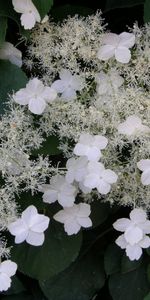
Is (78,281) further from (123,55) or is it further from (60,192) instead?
(123,55)

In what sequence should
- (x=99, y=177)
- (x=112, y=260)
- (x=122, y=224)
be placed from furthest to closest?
1. (x=112, y=260)
2. (x=122, y=224)
3. (x=99, y=177)

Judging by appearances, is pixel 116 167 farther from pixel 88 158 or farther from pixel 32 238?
pixel 32 238

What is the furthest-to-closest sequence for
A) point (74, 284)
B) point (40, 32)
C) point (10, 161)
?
point (74, 284)
point (40, 32)
point (10, 161)

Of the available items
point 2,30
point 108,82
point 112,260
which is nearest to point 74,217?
point 112,260

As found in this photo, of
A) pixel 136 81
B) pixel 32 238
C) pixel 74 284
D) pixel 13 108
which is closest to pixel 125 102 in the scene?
pixel 136 81

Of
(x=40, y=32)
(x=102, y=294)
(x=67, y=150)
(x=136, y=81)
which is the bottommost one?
(x=102, y=294)

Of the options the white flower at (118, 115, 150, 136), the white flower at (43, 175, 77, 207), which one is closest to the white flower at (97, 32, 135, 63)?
the white flower at (118, 115, 150, 136)

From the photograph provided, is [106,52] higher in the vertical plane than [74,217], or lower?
higher
